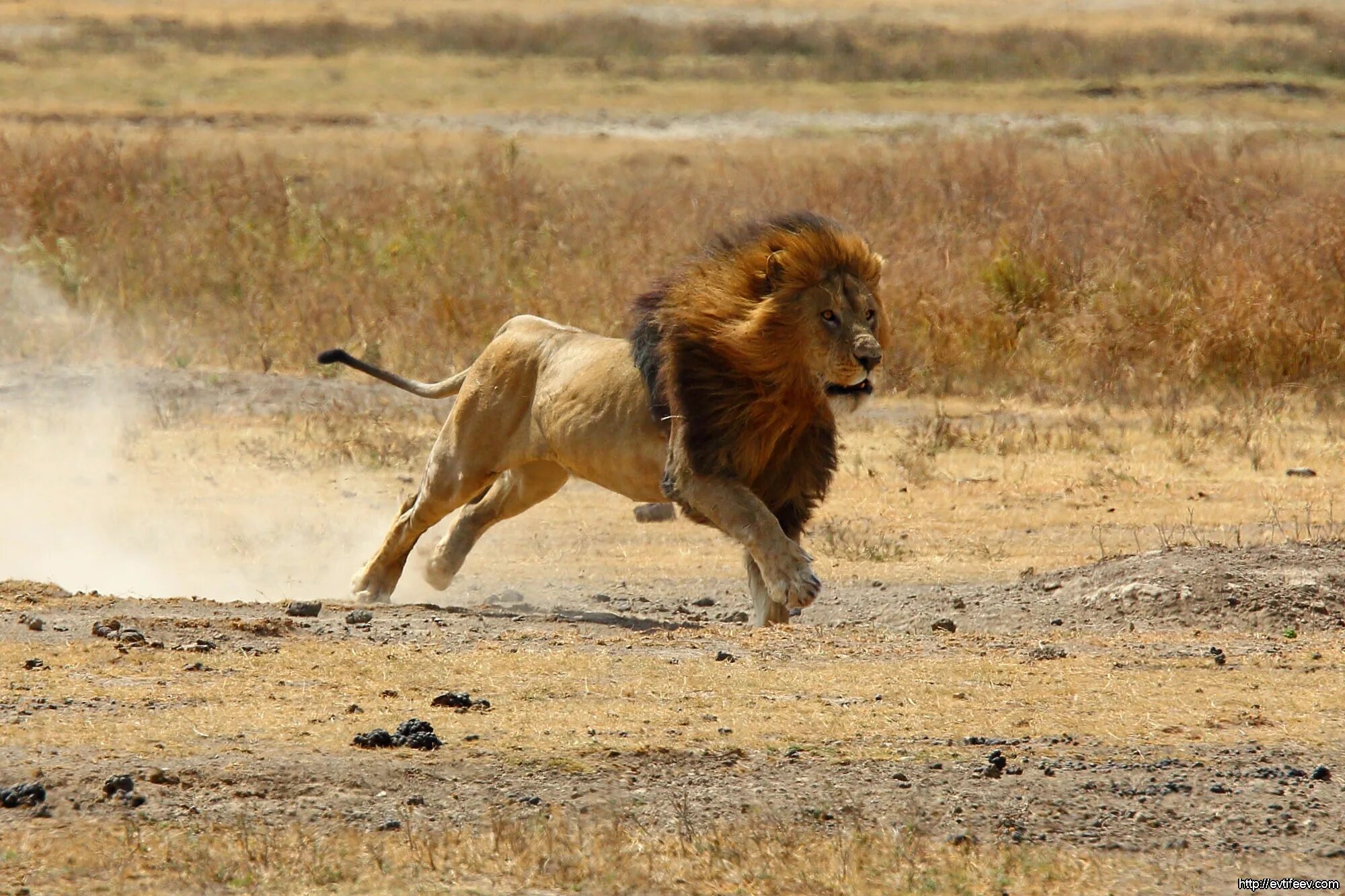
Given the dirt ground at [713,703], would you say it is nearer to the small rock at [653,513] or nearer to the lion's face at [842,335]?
the small rock at [653,513]

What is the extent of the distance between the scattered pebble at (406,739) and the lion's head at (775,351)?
7.78ft

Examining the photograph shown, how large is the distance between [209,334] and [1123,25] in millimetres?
42032

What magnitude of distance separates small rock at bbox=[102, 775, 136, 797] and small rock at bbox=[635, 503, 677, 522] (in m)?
6.36

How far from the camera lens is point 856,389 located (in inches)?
296

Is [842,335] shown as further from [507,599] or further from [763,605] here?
[507,599]

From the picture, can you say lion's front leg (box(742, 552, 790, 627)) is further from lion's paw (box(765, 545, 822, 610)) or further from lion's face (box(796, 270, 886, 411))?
lion's face (box(796, 270, 886, 411))

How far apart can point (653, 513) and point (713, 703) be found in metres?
5.13

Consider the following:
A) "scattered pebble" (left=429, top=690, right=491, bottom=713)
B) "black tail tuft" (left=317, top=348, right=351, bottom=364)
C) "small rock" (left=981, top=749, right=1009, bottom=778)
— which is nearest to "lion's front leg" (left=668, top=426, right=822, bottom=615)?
"scattered pebble" (left=429, top=690, right=491, bottom=713)

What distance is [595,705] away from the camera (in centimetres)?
620

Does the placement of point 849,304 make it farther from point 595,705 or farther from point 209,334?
point 209,334

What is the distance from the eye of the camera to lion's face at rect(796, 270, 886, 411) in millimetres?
7469

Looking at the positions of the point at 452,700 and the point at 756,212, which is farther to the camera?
the point at 756,212

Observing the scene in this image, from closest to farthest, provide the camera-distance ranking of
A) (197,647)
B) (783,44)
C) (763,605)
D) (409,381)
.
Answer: (197,647)
(763,605)
(409,381)
(783,44)

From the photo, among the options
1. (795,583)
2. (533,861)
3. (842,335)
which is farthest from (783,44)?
(533,861)
